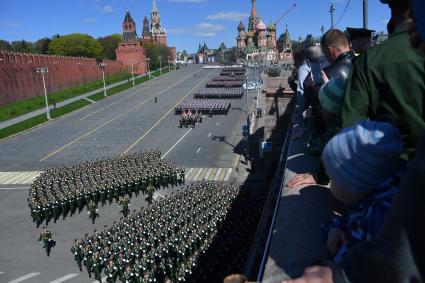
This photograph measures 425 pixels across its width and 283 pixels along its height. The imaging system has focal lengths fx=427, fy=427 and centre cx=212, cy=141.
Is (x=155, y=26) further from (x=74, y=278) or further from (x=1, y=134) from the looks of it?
(x=74, y=278)

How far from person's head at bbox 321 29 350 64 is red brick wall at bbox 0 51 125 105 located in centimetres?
4578

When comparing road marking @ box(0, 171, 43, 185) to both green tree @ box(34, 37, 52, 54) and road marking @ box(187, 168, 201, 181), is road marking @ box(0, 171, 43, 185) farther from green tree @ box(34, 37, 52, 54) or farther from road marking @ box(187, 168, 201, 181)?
green tree @ box(34, 37, 52, 54)

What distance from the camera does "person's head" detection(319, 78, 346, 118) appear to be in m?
2.89

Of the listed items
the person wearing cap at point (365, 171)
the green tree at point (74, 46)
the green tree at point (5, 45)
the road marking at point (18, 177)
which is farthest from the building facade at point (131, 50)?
the person wearing cap at point (365, 171)

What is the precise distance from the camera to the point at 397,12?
2.23 m

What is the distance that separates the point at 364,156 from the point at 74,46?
87213mm

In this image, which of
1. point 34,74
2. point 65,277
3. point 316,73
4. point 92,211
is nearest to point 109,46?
point 34,74

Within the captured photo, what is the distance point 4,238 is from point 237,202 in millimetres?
7806

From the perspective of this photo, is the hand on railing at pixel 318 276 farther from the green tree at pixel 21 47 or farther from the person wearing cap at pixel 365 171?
the green tree at pixel 21 47

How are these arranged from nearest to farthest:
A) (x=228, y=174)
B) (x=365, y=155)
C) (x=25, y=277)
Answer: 1. (x=365, y=155)
2. (x=25, y=277)
3. (x=228, y=174)

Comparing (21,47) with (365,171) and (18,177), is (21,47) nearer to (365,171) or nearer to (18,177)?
(18,177)

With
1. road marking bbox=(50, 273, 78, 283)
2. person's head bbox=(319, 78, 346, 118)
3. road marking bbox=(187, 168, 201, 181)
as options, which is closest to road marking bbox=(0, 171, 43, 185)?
road marking bbox=(187, 168, 201, 181)

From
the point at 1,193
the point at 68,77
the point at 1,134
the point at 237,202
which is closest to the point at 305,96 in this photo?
the point at 237,202

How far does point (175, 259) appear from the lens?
1091 cm
